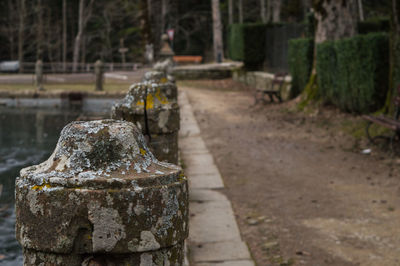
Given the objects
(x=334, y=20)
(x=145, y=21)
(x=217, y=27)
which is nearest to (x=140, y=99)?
(x=334, y=20)

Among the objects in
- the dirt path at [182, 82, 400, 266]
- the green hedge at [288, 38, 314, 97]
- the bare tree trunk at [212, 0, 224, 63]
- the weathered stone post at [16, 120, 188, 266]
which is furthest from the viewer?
the bare tree trunk at [212, 0, 224, 63]

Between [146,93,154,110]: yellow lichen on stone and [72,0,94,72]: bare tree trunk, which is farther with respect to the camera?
[72,0,94,72]: bare tree trunk

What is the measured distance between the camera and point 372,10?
146ft

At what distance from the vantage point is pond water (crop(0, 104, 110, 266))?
5.31 metres

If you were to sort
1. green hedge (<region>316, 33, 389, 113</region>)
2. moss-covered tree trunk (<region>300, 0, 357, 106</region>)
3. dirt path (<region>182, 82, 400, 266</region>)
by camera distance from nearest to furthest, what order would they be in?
dirt path (<region>182, 82, 400, 266</region>) → green hedge (<region>316, 33, 389, 113</region>) → moss-covered tree trunk (<region>300, 0, 357, 106</region>)

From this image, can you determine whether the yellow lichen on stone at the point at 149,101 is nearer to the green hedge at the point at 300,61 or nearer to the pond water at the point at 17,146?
the pond water at the point at 17,146

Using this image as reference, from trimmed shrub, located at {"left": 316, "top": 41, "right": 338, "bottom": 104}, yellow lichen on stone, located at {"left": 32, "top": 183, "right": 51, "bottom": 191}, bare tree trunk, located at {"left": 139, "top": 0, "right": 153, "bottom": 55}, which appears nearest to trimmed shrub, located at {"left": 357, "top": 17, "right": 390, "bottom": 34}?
trimmed shrub, located at {"left": 316, "top": 41, "right": 338, "bottom": 104}

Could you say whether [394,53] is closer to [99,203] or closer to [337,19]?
[337,19]

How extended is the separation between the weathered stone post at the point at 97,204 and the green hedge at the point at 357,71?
10.8 metres

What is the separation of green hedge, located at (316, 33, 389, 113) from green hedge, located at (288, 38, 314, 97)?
1971mm

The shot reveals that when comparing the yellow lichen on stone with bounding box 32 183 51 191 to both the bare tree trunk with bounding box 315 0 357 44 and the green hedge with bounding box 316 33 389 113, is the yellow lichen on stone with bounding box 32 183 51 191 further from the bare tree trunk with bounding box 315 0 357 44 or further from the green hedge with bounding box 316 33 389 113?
Answer: the bare tree trunk with bounding box 315 0 357 44

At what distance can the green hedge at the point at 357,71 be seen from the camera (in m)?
11.8

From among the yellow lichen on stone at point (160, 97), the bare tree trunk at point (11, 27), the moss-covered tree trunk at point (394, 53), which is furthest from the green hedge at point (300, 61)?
the bare tree trunk at point (11, 27)

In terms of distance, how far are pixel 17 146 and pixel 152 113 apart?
6779mm
